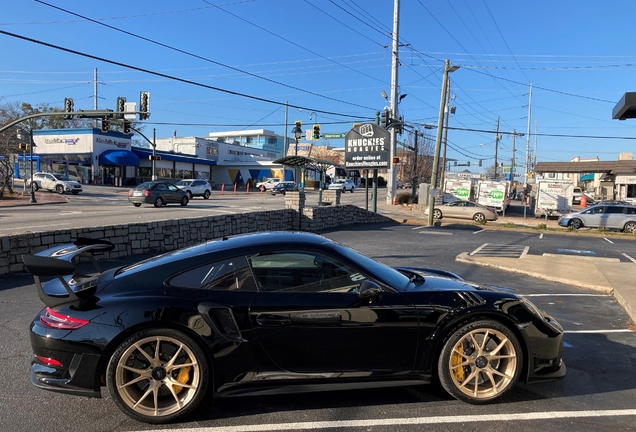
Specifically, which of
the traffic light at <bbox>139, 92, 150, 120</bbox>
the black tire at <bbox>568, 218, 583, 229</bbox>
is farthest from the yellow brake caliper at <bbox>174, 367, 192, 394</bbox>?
the black tire at <bbox>568, 218, 583, 229</bbox>

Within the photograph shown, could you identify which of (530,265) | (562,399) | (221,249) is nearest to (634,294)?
(530,265)

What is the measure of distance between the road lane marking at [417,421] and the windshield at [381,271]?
1.00 m

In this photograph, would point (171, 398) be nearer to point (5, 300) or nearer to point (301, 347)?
point (301, 347)

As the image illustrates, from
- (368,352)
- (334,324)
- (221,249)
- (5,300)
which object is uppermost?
(221,249)

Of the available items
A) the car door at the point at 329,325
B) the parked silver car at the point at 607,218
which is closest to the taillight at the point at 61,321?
the car door at the point at 329,325

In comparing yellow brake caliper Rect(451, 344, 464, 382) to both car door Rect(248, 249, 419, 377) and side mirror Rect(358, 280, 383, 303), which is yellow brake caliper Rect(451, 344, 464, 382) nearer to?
car door Rect(248, 249, 419, 377)

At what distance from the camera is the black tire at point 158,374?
3.38 m

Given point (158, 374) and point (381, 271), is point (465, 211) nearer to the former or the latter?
point (381, 271)

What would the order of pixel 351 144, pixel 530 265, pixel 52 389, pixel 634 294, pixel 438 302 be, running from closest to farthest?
pixel 52 389, pixel 438 302, pixel 634 294, pixel 530 265, pixel 351 144

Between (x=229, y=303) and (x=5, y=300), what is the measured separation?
194 inches

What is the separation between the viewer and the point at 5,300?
6590mm

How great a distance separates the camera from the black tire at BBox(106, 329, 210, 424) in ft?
11.1

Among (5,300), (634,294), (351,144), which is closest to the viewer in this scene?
(5,300)

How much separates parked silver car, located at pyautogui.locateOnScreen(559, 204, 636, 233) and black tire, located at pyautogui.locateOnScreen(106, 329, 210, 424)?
2805 centimetres
